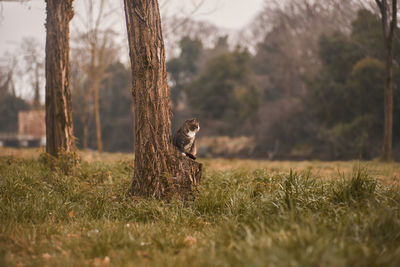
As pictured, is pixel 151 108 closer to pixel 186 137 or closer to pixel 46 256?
pixel 186 137

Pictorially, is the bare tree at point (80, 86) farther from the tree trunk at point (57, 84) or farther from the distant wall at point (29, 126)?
the tree trunk at point (57, 84)

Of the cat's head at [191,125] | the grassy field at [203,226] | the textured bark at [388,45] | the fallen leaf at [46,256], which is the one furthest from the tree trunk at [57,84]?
the textured bark at [388,45]

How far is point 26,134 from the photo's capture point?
79.2ft

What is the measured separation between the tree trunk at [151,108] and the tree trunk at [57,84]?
256 cm

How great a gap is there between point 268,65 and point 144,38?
81.6 ft

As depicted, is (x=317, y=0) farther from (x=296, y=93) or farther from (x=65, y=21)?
(x=65, y=21)

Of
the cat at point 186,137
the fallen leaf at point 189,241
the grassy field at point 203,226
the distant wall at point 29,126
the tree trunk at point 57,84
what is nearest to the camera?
the grassy field at point 203,226

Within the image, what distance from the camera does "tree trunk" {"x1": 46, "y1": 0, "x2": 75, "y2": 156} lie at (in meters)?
5.60

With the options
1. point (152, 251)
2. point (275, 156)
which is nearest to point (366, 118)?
point (275, 156)

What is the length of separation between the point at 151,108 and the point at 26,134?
25.2 metres

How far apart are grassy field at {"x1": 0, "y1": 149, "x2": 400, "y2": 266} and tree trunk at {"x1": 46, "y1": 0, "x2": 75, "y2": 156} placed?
1254mm

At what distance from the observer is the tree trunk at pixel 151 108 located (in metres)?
3.80

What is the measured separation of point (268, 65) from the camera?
26.8 m

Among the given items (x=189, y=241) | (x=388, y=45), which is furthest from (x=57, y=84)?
(x=388, y=45)
